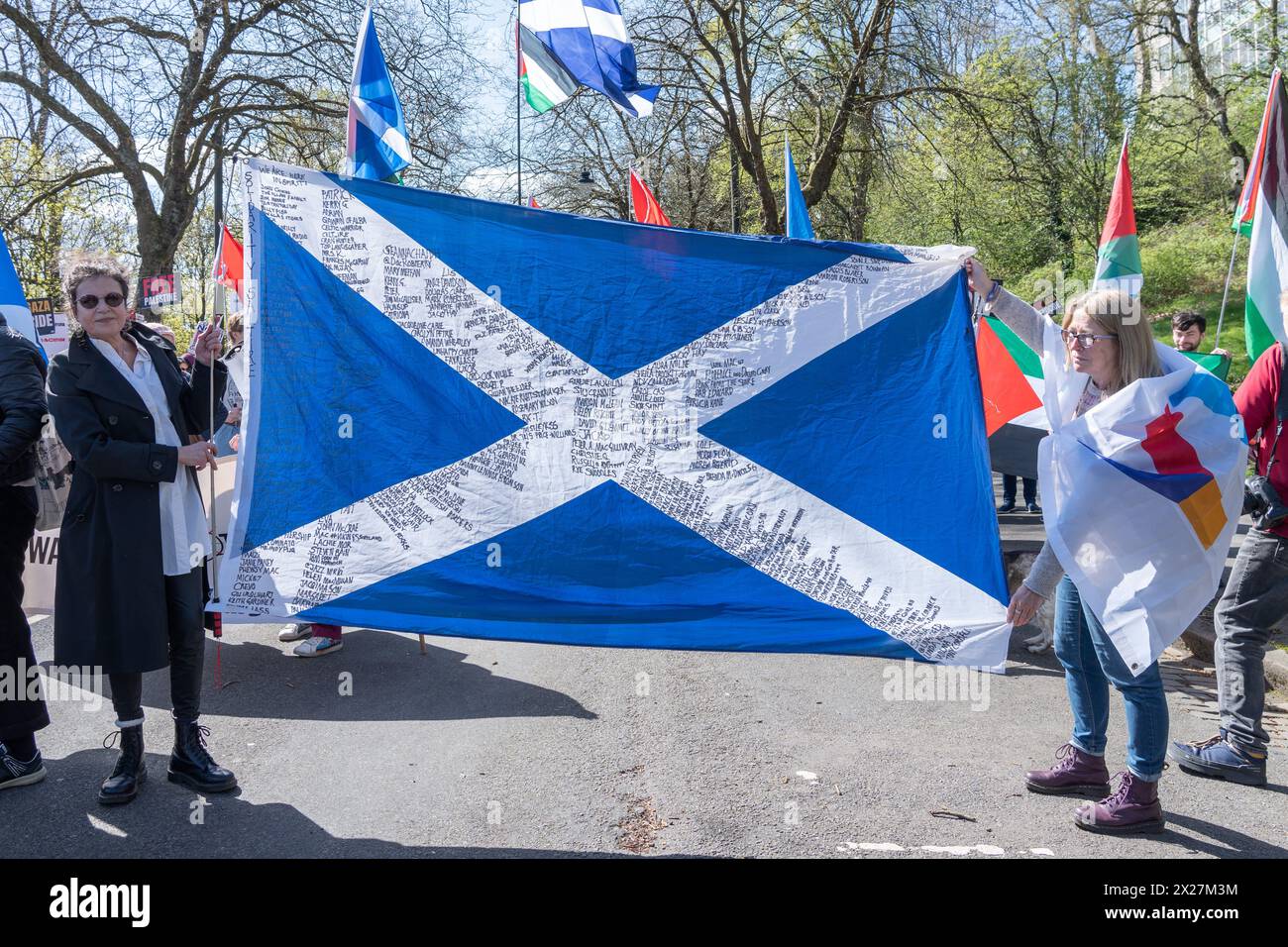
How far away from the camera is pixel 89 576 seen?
3711 millimetres

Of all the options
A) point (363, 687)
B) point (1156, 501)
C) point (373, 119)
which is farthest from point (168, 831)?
point (373, 119)

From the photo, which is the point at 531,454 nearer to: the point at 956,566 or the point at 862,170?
the point at 956,566

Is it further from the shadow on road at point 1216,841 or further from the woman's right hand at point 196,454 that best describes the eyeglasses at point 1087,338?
the woman's right hand at point 196,454

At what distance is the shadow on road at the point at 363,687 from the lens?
4.92 m

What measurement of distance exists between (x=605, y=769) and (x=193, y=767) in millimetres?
1600

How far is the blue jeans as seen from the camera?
11.7 ft

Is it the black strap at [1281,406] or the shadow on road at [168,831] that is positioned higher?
the black strap at [1281,406]

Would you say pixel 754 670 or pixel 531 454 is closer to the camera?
pixel 531 454

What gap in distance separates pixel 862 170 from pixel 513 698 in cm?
1464

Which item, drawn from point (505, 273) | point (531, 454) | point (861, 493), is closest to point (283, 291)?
point (505, 273)

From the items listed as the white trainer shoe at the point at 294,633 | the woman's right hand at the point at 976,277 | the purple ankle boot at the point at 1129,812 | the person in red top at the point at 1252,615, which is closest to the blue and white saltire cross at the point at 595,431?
the woman's right hand at the point at 976,277

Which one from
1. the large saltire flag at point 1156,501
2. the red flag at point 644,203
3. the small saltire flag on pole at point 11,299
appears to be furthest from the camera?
the red flag at point 644,203

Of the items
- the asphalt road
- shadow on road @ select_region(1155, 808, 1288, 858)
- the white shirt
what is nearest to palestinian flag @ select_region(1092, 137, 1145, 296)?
the asphalt road

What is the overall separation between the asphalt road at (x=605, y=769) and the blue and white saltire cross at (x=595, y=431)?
68 centimetres
